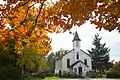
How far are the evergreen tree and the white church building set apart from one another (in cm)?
173

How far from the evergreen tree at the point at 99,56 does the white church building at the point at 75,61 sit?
5.66 feet

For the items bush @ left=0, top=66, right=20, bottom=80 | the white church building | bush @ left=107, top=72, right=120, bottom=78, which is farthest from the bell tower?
bush @ left=0, top=66, right=20, bottom=80

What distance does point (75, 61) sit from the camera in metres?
94.0

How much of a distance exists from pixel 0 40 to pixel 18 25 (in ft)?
3.78

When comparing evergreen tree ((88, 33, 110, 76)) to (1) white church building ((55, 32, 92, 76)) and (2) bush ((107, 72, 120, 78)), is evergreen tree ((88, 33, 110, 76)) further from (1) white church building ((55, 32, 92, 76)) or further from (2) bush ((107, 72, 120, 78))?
(2) bush ((107, 72, 120, 78))

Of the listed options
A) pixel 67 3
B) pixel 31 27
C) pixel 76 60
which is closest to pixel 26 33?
pixel 31 27

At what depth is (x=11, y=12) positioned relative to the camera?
12867mm

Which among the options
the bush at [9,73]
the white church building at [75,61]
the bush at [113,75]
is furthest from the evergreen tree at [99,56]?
the bush at [9,73]

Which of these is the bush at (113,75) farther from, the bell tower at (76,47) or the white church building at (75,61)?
the bell tower at (76,47)

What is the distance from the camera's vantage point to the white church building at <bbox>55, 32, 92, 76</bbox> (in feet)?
300

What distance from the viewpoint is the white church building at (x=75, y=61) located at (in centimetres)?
9138

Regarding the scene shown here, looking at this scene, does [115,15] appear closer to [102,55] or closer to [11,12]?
[11,12]

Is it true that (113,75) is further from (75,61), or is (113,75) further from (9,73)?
(9,73)

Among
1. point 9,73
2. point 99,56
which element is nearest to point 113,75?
point 99,56
